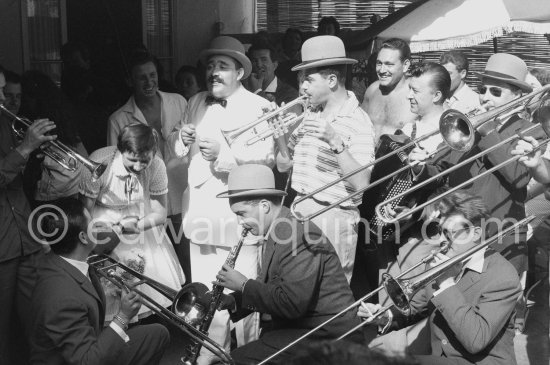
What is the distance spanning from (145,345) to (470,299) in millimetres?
1637

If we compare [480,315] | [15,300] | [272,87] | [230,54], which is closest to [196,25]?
[272,87]

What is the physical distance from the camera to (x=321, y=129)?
5062 mm

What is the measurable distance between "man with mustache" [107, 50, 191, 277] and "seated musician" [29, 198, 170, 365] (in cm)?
147

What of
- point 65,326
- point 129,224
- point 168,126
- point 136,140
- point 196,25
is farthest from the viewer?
point 196,25

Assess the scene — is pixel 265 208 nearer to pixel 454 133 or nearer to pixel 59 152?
pixel 454 133

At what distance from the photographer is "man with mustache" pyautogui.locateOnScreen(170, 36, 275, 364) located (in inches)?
220

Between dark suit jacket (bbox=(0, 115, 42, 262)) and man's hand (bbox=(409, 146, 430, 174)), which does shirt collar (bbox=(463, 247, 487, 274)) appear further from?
dark suit jacket (bbox=(0, 115, 42, 262))

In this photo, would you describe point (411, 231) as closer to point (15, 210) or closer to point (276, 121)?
point (276, 121)

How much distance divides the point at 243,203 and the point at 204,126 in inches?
54.4

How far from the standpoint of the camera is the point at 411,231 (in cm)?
545

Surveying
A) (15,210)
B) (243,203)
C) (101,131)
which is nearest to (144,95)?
(101,131)

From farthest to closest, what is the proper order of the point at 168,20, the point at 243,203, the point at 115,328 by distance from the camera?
1. the point at 168,20
2. the point at 243,203
3. the point at 115,328

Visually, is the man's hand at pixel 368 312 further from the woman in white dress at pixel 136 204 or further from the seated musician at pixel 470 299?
the woman in white dress at pixel 136 204

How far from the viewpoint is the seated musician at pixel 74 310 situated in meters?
4.10
